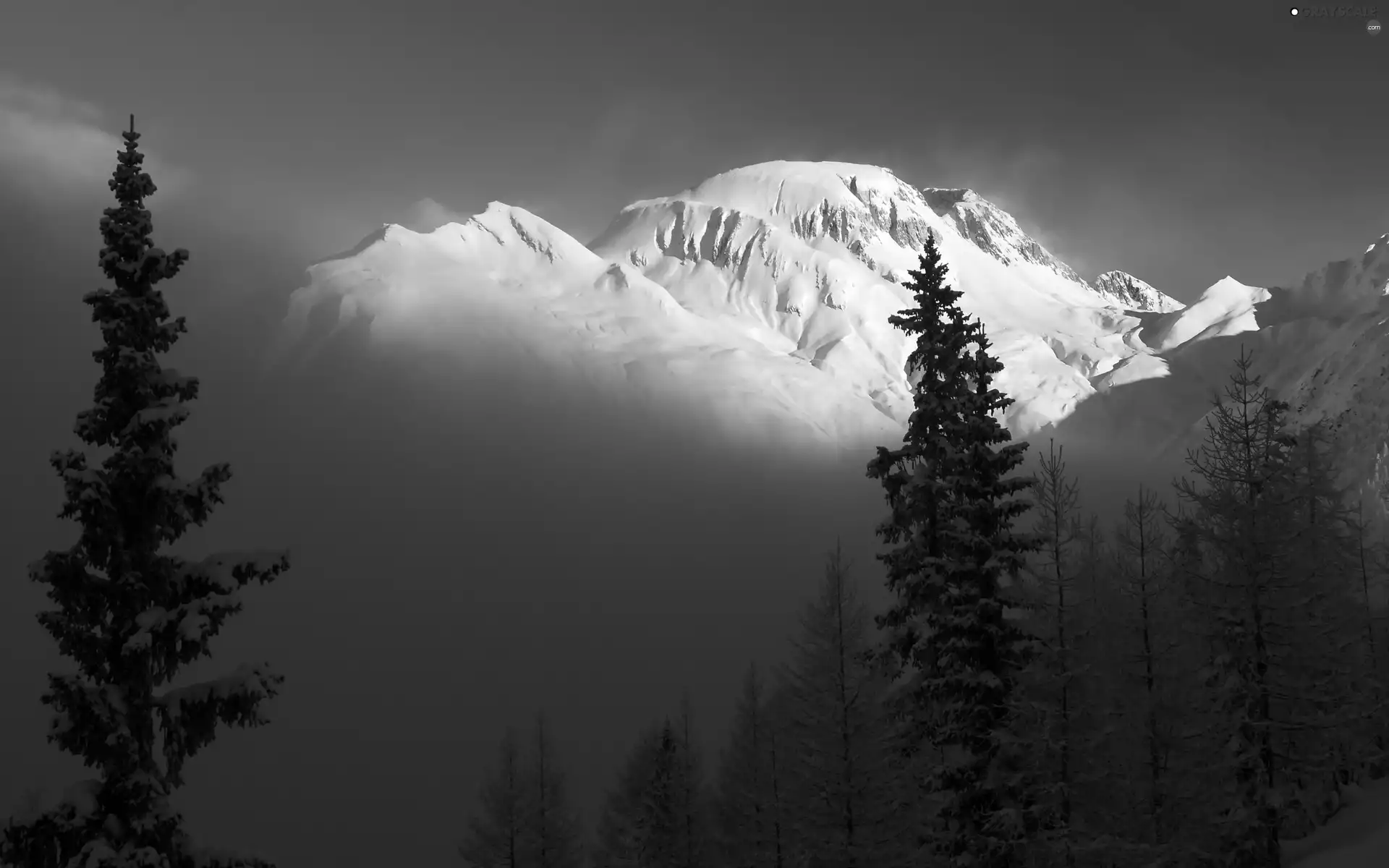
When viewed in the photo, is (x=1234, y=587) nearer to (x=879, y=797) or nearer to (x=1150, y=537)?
(x=1150, y=537)

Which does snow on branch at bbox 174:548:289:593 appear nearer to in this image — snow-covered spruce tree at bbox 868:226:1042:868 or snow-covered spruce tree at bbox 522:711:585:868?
snow-covered spruce tree at bbox 868:226:1042:868

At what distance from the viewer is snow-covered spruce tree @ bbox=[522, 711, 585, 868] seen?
149ft

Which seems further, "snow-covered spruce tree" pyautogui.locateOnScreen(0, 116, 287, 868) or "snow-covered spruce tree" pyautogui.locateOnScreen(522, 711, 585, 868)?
"snow-covered spruce tree" pyautogui.locateOnScreen(522, 711, 585, 868)

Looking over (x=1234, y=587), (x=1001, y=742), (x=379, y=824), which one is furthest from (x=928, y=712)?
(x=379, y=824)

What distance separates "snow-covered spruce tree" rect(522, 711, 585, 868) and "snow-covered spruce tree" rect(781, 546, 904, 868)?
20.8 m

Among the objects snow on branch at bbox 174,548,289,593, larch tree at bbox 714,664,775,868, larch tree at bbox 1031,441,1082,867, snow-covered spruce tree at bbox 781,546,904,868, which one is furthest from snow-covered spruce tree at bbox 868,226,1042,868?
larch tree at bbox 714,664,775,868

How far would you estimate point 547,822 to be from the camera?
4647 cm

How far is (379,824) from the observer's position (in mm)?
147875

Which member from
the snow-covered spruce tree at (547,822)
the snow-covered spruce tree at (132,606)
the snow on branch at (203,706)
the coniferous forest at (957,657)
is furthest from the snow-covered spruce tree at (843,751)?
the snow-covered spruce tree at (547,822)

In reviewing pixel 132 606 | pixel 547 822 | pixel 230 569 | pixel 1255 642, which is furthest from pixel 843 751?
pixel 547 822

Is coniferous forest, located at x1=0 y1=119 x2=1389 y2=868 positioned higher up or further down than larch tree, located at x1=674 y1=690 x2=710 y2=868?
higher up

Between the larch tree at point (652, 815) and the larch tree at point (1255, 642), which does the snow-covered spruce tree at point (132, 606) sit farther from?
the larch tree at point (652, 815)

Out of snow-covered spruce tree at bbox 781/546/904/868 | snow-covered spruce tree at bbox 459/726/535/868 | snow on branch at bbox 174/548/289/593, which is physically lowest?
snow-covered spruce tree at bbox 459/726/535/868

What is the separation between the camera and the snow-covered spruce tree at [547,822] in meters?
45.5
